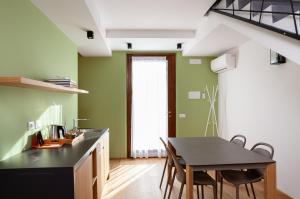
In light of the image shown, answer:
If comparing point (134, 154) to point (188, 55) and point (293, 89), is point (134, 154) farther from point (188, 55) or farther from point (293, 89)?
point (293, 89)

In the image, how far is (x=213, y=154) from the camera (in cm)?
273

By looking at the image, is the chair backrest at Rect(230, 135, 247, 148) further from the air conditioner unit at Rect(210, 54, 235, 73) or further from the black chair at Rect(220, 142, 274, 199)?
the air conditioner unit at Rect(210, 54, 235, 73)

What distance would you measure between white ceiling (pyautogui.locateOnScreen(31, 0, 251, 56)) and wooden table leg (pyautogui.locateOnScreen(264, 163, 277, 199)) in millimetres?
2024

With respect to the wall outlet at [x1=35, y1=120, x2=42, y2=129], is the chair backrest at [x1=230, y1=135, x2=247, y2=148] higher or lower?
lower

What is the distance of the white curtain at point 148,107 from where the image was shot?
5555 millimetres

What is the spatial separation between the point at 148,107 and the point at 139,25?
6.68ft

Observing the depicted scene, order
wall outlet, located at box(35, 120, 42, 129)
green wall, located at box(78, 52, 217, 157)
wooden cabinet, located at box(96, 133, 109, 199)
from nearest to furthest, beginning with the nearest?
wall outlet, located at box(35, 120, 42, 129) → wooden cabinet, located at box(96, 133, 109, 199) → green wall, located at box(78, 52, 217, 157)

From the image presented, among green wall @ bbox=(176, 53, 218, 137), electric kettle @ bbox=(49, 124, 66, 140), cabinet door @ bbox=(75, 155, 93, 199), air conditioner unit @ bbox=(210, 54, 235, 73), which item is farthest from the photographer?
green wall @ bbox=(176, 53, 218, 137)

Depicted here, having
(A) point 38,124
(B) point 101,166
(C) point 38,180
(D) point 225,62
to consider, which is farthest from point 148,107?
(C) point 38,180

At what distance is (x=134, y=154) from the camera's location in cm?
554

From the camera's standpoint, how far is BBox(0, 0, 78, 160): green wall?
2.05m

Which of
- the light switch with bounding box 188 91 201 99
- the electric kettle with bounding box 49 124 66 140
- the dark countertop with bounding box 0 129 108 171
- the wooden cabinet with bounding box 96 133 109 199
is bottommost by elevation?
the wooden cabinet with bounding box 96 133 109 199

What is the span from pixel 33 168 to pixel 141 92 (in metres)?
3.86

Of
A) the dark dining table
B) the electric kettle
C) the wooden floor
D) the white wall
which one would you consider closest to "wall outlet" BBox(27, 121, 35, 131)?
the electric kettle
